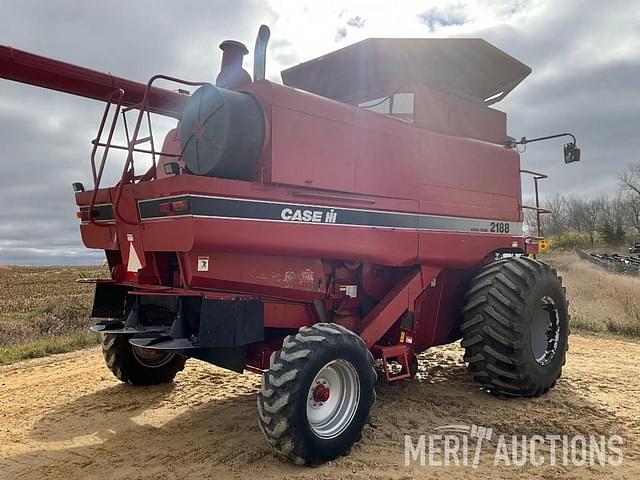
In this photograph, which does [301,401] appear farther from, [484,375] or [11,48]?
[11,48]

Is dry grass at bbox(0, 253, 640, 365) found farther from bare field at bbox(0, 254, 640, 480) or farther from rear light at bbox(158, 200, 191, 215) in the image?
rear light at bbox(158, 200, 191, 215)

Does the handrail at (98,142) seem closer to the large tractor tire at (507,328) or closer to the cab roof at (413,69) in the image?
the cab roof at (413,69)

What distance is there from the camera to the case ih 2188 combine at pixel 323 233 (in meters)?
4.09

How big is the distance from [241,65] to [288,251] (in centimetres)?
182

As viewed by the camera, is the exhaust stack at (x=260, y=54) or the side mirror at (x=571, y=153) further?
the side mirror at (x=571, y=153)

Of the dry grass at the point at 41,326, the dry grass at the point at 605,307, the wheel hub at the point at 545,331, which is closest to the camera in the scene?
the wheel hub at the point at 545,331

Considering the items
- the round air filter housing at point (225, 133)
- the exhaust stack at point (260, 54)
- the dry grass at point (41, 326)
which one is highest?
the exhaust stack at point (260, 54)

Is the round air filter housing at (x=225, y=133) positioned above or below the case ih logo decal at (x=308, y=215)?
above

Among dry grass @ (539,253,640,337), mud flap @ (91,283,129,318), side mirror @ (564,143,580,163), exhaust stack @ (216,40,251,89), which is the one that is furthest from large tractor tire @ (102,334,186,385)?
dry grass @ (539,253,640,337)

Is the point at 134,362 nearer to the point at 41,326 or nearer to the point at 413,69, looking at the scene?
the point at 413,69

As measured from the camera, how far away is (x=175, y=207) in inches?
158

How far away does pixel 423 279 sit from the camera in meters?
5.55

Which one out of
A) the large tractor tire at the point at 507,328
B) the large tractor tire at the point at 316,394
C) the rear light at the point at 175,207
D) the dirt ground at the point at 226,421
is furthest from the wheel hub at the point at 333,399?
the large tractor tire at the point at 507,328

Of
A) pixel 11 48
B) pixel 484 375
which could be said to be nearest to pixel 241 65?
pixel 11 48
